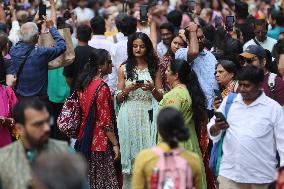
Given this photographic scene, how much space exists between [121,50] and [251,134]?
4.46 m

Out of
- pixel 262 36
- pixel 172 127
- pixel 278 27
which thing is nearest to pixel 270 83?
pixel 172 127

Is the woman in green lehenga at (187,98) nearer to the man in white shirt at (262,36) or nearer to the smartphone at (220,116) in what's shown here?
the smartphone at (220,116)

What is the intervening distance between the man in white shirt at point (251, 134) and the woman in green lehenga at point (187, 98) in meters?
0.90

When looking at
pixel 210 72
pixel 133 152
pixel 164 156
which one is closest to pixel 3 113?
pixel 133 152

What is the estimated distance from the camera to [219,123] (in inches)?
319

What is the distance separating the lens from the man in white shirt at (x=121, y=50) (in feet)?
39.8

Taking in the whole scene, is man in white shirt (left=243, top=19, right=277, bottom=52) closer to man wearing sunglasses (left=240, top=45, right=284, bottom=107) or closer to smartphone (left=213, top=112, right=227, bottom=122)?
man wearing sunglasses (left=240, top=45, right=284, bottom=107)

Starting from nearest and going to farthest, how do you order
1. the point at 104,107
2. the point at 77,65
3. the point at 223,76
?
the point at 104,107 < the point at 223,76 < the point at 77,65

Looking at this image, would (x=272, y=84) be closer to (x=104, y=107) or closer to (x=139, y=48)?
(x=139, y=48)

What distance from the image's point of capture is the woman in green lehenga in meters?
9.17

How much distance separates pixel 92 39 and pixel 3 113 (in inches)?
154

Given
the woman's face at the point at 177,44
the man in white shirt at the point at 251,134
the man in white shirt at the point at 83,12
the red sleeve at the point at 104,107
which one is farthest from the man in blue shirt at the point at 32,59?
the man in white shirt at the point at 83,12

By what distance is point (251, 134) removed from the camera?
8.20 m

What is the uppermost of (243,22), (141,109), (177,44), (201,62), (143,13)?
(143,13)
